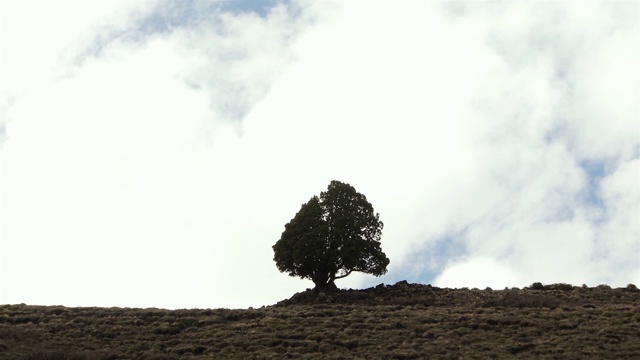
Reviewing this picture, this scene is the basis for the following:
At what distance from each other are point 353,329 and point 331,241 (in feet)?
29.3

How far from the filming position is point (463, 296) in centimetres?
4547

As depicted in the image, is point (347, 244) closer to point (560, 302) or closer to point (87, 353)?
point (560, 302)

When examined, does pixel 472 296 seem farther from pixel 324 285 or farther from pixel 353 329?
pixel 353 329

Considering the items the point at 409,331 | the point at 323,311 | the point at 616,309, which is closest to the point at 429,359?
the point at 409,331

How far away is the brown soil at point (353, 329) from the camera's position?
1332 inches

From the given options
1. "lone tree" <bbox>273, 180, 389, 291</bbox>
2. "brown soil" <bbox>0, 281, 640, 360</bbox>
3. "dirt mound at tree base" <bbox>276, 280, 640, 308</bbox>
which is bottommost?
"brown soil" <bbox>0, 281, 640, 360</bbox>

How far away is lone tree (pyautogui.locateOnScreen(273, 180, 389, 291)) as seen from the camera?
A: 4512 cm

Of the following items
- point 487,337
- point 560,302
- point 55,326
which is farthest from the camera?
point 560,302

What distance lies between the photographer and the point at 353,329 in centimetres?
3725

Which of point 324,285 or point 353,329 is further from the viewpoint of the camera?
point 324,285

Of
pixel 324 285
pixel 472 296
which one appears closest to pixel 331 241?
pixel 324 285

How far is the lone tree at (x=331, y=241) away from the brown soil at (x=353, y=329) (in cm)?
167

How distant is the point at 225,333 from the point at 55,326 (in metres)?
8.44

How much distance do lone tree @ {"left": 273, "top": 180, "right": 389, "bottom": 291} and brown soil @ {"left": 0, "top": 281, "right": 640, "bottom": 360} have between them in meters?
1.67
